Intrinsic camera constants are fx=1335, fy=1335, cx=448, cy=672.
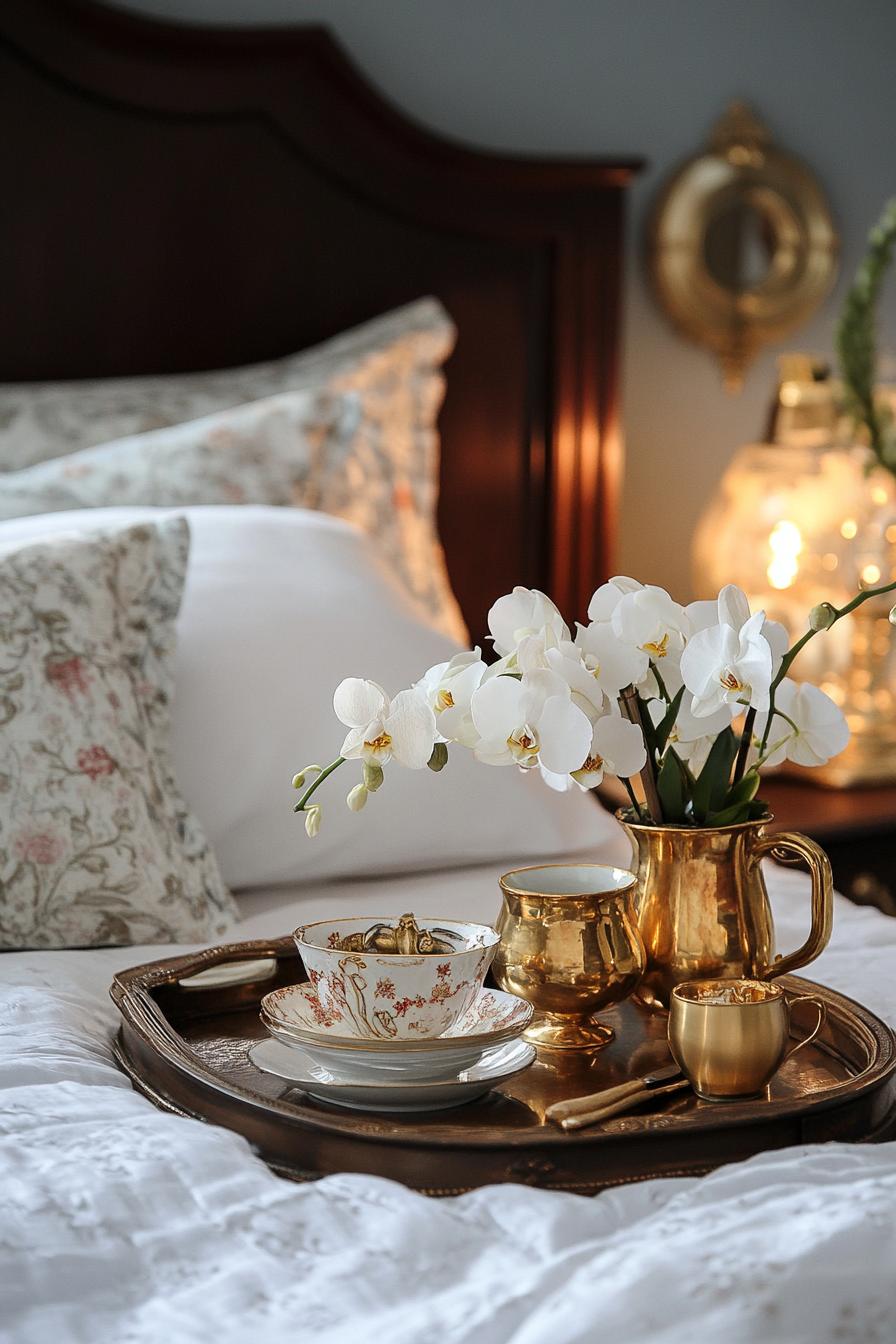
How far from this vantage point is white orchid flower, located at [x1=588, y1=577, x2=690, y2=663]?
863mm

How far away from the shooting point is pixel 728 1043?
77 centimetres

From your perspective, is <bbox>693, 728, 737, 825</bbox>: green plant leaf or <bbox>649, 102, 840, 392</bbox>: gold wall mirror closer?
<bbox>693, 728, 737, 825</bbox>: green plant leaf

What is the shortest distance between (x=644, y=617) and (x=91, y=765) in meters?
0.54

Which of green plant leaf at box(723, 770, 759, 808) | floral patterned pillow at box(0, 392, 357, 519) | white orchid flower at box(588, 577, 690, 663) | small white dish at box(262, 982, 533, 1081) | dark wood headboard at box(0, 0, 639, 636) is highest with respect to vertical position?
dark wood headboard at box(0, 0, 639, 636)

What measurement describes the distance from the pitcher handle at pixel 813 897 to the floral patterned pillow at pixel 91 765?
516 millimetres

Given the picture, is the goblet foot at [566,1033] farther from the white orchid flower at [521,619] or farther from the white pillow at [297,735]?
the white pillow at [297,735]

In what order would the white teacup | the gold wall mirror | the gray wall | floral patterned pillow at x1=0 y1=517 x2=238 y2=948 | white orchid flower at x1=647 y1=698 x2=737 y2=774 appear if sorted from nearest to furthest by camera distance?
the white teacup
white orchid flower at x1=647 y1=698 x2=737 y2=774
floral patterned pillow at x1=0 y1=517 x2=238 y2=948
the gray wall
the gold wall mirror

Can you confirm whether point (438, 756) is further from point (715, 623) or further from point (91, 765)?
point (91, 765)

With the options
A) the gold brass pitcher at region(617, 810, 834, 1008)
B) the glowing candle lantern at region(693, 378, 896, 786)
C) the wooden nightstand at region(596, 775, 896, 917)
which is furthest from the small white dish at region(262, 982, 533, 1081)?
the glowing candle lantern at region(693, 378, 896, 786)

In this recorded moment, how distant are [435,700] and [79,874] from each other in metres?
0.44

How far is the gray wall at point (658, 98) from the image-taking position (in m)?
2.22

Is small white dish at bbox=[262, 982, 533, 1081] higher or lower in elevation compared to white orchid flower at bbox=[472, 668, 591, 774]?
lower

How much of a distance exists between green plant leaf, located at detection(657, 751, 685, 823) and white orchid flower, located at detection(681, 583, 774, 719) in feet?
0.27

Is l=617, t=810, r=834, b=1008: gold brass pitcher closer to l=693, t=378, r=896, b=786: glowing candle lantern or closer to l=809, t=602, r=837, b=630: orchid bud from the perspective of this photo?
l=809, t=602, r=837, b=630: orchid bud
